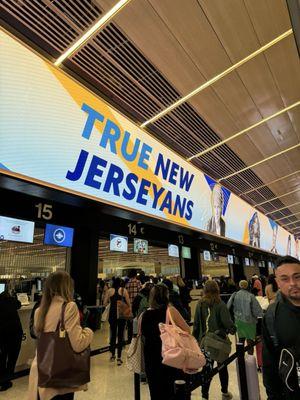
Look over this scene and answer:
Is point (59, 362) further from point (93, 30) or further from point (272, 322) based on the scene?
point (93, 30)

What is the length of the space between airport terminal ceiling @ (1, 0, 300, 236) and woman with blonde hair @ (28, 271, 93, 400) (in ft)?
11.0

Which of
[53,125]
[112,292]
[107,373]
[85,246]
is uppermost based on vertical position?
[53,125]

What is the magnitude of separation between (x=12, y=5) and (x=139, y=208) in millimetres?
4135

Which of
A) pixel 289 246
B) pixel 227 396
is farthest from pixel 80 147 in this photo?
pixel 289 246

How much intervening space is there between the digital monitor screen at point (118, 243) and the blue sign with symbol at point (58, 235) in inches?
49.6

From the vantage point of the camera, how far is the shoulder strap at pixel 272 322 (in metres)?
1.61

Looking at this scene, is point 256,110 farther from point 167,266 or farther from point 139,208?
point 167,266

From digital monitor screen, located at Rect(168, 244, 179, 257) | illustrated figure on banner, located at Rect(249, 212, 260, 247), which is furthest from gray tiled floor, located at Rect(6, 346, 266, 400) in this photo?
illustrated figure on banner, located at Rect(249, 212, 260, 247)

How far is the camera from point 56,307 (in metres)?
2.17

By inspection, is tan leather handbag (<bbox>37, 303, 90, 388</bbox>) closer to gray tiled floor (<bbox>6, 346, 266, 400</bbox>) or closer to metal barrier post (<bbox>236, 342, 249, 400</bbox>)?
metal barrier post (<bbox>236, 342, 249, 400</bbox>)

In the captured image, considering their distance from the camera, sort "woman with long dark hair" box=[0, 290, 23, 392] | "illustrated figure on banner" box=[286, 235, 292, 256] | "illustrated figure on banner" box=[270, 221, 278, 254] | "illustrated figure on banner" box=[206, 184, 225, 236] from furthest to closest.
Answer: "illustrated figure on banner" box=[286, 235, 292, 256] → "illustrated figure on banner" box=[270, 221, 278, 254] → "illustrated figure on banner" box=[206, 184, 225, 236] → "woman with long dark hair" box=[0, 290, 23, 392]

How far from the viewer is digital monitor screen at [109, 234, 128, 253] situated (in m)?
7.73

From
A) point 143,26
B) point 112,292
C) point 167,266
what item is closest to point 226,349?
point 112,292

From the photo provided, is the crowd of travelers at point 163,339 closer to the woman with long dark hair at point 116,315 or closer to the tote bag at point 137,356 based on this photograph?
the tote bag at point 137,356
